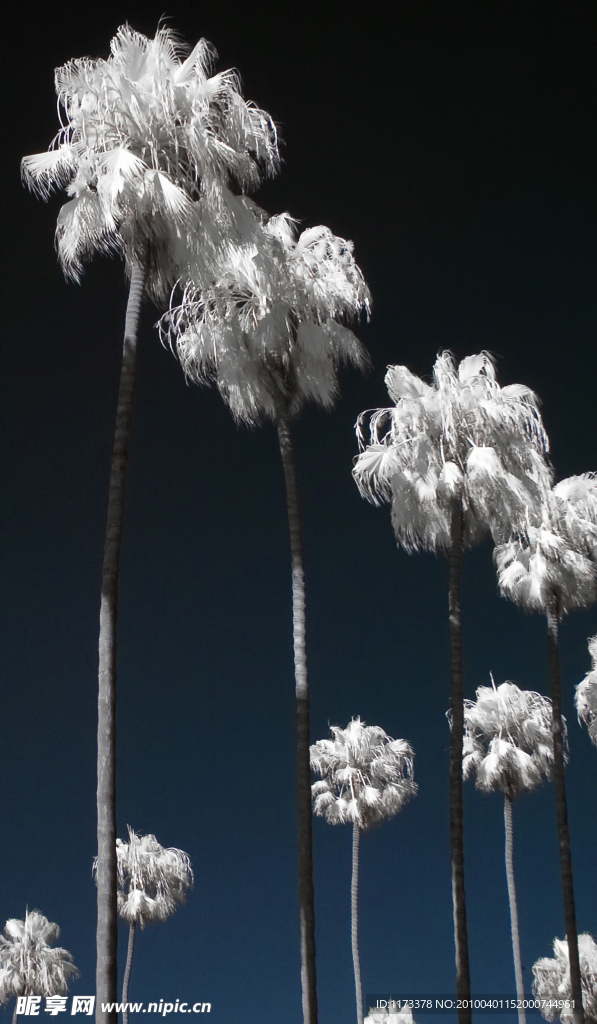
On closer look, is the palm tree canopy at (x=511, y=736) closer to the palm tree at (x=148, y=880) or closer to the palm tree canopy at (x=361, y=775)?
the palm tree canopy at (x=361, y=775)

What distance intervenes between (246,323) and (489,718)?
71.0ft

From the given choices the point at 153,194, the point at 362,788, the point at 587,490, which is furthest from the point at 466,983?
the point at 362,788

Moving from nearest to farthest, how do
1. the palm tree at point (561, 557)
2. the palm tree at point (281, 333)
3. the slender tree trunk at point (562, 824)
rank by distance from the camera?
the palm tree at point (281, 333)
the slender tree trunk at point (562, 824)
the palm tree at point (561, 557)

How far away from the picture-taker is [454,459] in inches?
843

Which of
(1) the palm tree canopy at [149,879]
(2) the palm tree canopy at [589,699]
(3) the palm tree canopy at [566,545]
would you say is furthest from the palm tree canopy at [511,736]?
(1) the palm tree canopy at [149,879]

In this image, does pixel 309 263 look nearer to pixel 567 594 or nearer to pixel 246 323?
pixel 246 323

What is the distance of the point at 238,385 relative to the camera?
2050cm

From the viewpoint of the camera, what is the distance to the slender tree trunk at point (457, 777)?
17656mm

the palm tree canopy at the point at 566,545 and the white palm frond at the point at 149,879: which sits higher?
the palm tree canopy at the point at 566,545

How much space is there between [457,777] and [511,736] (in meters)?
16.8

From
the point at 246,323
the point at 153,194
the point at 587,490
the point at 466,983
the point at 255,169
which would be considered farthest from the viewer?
the point at 587,490

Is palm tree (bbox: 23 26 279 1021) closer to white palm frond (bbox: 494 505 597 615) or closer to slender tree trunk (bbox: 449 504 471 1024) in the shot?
slender tree trunk (bbox: 449 504 471 1024)

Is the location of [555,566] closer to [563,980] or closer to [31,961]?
[563,980]

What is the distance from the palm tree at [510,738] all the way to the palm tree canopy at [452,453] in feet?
44.7
